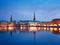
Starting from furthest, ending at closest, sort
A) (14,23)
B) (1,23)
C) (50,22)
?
(50,22), (14,23), (1,23)

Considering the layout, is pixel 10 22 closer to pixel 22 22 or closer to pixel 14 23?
pixel 14 23

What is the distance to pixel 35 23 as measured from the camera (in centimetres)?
10481

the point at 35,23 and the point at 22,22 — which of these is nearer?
the point at 35,23

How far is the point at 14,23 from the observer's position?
101062 millimetres

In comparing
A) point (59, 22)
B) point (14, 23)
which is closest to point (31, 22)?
point (14, 23)

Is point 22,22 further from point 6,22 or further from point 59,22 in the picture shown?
point 59,22

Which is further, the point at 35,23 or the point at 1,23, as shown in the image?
the point at 35,23

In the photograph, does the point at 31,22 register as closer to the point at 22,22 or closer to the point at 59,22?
the point at 22,22

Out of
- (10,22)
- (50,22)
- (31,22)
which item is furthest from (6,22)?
(50,22)

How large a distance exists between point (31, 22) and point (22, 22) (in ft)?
29.1

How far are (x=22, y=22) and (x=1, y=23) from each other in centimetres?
2200

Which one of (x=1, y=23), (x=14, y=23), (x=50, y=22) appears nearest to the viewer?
(x=1, y=23)

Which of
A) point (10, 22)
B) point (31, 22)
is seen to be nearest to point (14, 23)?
point (10, 22)

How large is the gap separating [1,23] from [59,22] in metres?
33.7
